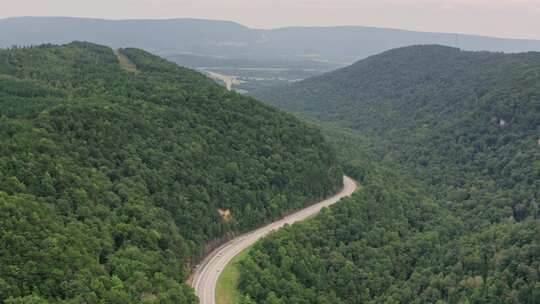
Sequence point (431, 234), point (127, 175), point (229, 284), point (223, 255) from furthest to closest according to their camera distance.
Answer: point (431, 234) < point (223, 255) < point (127, 175) < point (229, 284)

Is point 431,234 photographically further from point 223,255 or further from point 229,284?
point 229,284

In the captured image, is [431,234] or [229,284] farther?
[431,234]

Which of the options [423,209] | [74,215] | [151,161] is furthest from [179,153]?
[423,209]

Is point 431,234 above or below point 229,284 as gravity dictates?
below

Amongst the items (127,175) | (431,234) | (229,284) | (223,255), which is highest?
(127,175)

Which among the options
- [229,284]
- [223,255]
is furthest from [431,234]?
[229,284]

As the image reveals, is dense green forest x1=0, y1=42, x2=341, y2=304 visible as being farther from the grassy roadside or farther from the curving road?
the grassy roadside
